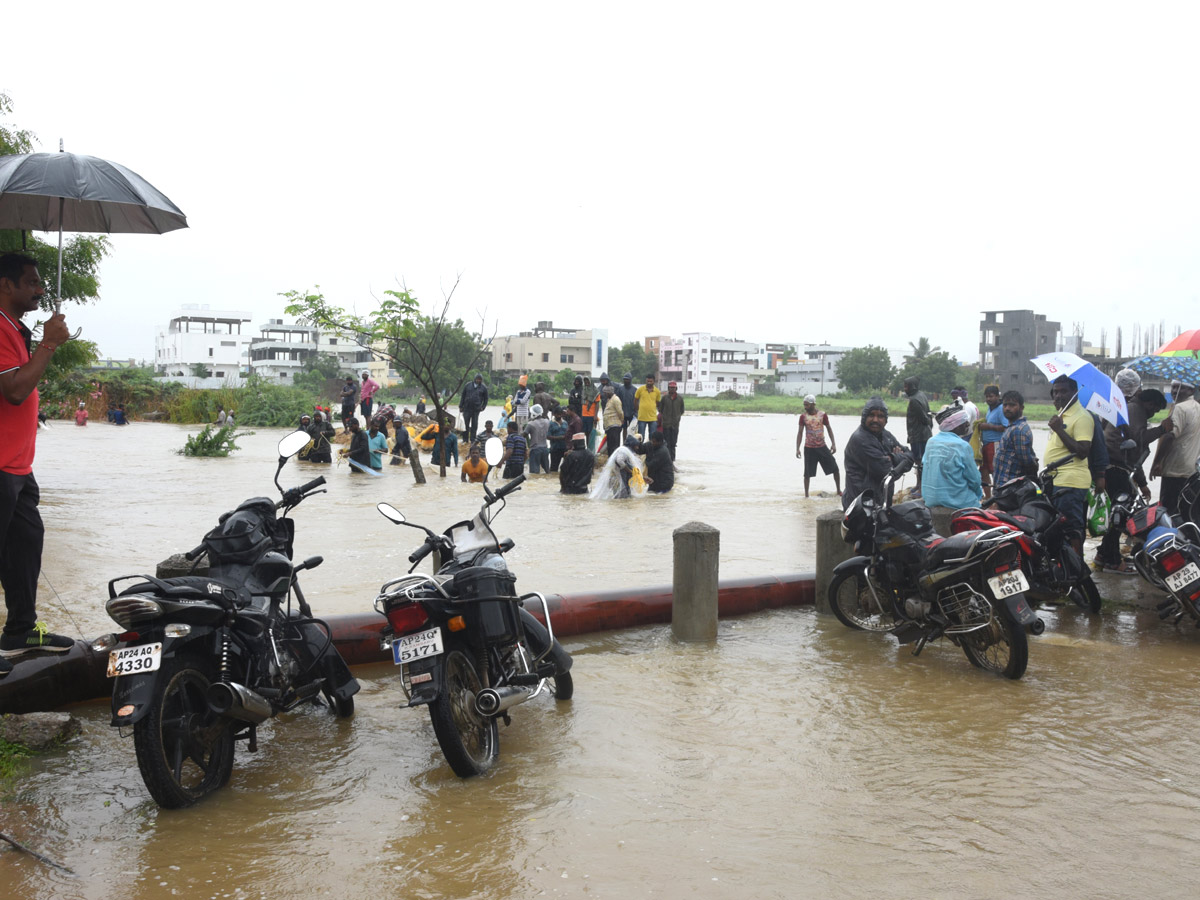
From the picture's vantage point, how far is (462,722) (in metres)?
4.38

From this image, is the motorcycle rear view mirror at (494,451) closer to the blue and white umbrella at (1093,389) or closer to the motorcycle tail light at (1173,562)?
the blue and white umbrella at (1093,389)

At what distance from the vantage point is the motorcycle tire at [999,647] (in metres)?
5.81

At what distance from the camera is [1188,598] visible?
673 cm

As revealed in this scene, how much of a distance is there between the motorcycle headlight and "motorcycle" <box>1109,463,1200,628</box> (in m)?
6.43

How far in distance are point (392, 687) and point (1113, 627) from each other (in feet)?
17.4

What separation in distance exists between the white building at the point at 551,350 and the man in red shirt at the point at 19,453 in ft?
345

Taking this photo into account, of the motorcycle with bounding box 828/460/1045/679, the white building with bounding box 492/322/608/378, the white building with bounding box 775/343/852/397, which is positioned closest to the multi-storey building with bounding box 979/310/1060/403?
the white building with bounding box 775/343/852/397

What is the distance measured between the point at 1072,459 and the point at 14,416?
7.25m

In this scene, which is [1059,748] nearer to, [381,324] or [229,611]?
[229,611]

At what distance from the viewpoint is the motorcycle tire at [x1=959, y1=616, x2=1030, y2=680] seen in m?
5.81

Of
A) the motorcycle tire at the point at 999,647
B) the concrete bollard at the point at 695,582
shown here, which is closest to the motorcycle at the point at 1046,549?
the motorcycle tire at the point at 999,647

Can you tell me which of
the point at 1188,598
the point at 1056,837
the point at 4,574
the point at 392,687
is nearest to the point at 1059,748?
the point at 1056,837

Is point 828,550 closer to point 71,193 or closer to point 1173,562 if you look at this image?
point 1173,562

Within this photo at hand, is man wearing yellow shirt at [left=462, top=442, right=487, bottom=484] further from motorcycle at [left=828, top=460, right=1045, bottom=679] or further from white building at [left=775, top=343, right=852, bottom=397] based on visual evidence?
white building at [left=775, top=343, right=852, bottom=397]
